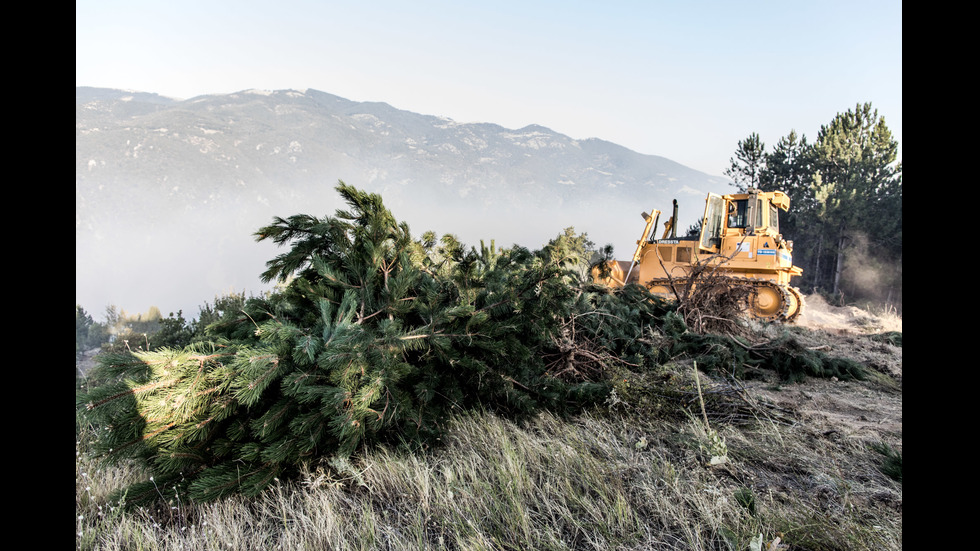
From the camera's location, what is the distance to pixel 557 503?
2271mm

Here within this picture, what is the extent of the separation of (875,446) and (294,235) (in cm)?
383

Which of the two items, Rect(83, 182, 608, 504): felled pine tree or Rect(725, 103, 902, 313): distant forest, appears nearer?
Rect(83, 182, 608, 504): felled pine tree

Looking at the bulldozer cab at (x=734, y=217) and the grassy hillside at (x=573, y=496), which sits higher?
the bulldozer cab at (x=734, y=217)

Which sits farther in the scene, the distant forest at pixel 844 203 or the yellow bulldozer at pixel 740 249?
the distant forest at pixel 844 203

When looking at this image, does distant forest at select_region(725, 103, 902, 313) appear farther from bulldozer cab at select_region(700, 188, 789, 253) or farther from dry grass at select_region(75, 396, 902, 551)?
dry grass at select_region(75, 396, 902, 551)

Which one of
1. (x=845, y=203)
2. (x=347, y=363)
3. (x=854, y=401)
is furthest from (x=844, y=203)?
(x=347, y=363)

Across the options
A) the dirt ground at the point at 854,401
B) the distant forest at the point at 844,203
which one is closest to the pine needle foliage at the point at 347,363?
the dirt ground at the point at 854,401

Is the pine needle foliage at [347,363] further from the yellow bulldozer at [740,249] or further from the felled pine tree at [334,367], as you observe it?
the yellow bulldozer at [740,249]

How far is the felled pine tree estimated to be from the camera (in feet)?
6.80

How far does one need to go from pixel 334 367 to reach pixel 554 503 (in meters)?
1.23

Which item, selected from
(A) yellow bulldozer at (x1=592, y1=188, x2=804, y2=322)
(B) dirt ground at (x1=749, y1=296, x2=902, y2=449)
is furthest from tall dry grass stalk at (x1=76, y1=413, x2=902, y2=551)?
(A) yellow bulldozer at (x1=592, y1=188, x2=804, y2=322)

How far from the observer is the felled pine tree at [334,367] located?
207 cm

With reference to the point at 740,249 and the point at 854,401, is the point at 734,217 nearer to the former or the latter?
the point at 740,249
